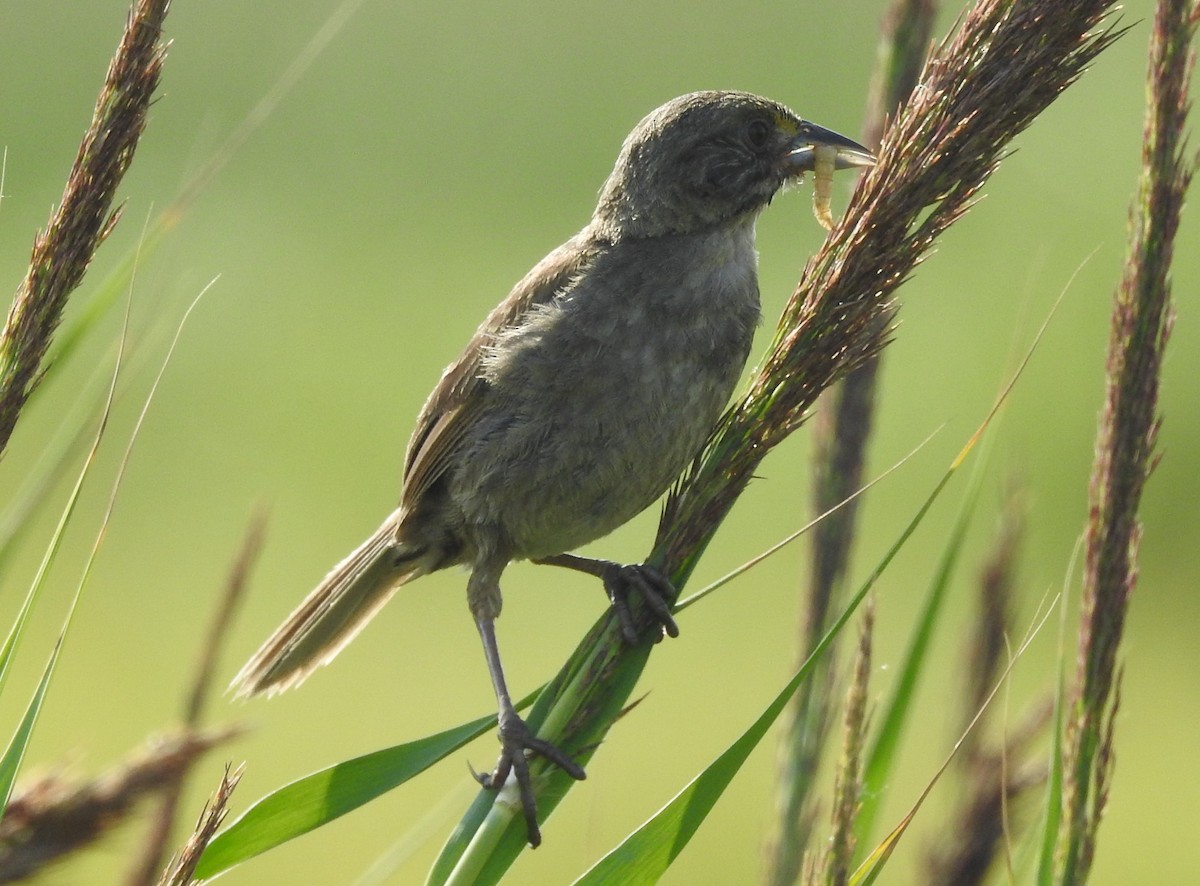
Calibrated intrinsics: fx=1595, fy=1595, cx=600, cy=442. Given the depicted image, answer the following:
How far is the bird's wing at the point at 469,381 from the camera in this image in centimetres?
363

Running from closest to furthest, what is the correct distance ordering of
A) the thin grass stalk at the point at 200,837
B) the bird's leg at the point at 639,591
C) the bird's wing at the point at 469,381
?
the thin grass stalk at the point at 200,837
the bird's leg at the point at 639,591
the bird's wing at the point at 469,381

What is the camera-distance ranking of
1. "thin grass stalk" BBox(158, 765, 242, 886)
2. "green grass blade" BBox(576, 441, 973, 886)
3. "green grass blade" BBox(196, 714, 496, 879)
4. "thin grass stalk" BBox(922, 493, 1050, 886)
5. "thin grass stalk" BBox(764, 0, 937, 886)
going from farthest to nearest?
"thin grass stalk" BBox(764, 0, 937, 886) → "thin grass stalk" BBox(922, 493, 1050, 886) → "green grass blade" BBox(196, 714, 496, 879) → "green grass blade" BBox(576, 441, 973, 886) → "thin grass stalk" BBox(158, 765, 242, 886)

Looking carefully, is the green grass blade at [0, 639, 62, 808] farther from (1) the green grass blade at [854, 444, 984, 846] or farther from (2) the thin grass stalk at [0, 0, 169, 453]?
(1) the green grass blade at [854, 444, 984, 846]

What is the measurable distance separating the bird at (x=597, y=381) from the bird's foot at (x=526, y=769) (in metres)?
0.78

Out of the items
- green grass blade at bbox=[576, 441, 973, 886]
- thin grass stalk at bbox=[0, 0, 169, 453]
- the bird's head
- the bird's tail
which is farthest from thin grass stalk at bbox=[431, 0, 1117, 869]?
the bird's tail

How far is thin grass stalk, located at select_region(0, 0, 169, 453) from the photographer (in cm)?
166

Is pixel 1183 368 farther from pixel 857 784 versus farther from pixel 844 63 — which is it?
pixel 857 784

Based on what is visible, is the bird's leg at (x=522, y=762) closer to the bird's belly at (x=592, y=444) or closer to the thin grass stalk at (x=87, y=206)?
the bird's belly at (x=592, y=444)

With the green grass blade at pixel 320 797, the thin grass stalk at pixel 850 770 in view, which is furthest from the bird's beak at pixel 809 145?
the green grass blade at pixel 320 797

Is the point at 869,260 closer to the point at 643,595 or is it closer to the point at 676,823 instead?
the point at 643,595

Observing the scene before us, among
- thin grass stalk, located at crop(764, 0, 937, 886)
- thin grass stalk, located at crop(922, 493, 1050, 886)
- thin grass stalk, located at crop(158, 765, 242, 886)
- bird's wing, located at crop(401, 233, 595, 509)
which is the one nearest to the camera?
thin grass stalk, located at crop(158, 765, 242, 886)

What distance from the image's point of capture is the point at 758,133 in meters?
3.67

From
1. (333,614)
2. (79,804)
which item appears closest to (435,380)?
(333,614)

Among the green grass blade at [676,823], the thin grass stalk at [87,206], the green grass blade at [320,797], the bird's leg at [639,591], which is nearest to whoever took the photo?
the thin grass stalk at [87,206]
